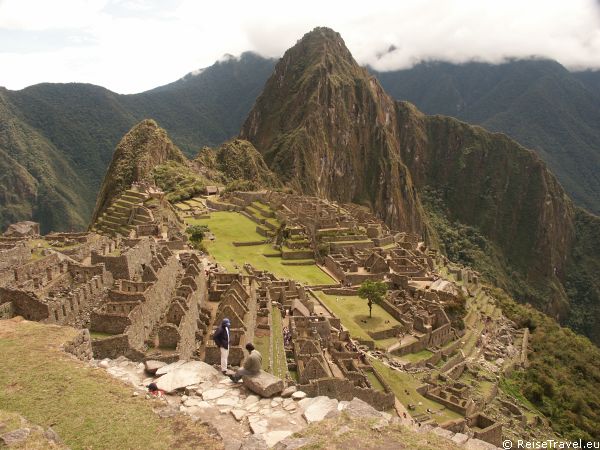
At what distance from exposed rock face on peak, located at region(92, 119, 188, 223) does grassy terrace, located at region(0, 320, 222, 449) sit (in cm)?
7404

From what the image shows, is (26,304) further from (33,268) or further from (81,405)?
(81,405)

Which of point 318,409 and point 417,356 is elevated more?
point 318,409

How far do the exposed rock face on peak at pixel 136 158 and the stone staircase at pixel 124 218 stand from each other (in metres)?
30.1

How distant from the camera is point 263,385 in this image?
1138cm

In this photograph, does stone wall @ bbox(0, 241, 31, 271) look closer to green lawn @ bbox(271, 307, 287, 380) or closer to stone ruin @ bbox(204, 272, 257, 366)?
stone ruin @ bbox(204, 272, 257, 366)

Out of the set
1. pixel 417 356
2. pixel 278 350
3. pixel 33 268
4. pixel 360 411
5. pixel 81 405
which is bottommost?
pixel 417 356

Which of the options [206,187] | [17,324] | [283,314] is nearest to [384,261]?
[283,314]

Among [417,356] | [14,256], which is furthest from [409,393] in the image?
[14,256]

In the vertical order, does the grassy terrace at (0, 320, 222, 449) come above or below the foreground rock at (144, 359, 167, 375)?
above

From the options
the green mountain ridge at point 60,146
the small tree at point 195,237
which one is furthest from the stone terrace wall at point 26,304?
the green mountain ridge at point 60,146

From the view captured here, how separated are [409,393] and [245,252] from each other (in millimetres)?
26729

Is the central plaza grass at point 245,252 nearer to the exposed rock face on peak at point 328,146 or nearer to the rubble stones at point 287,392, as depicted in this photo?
the rubble stones at point 287,392

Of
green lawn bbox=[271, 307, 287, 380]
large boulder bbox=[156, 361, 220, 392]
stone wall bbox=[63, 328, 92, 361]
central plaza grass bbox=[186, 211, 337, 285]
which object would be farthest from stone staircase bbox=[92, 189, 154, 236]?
large boulder bbox=[156, 361, 220, 392]

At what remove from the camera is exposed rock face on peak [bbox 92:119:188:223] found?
3511 inches
